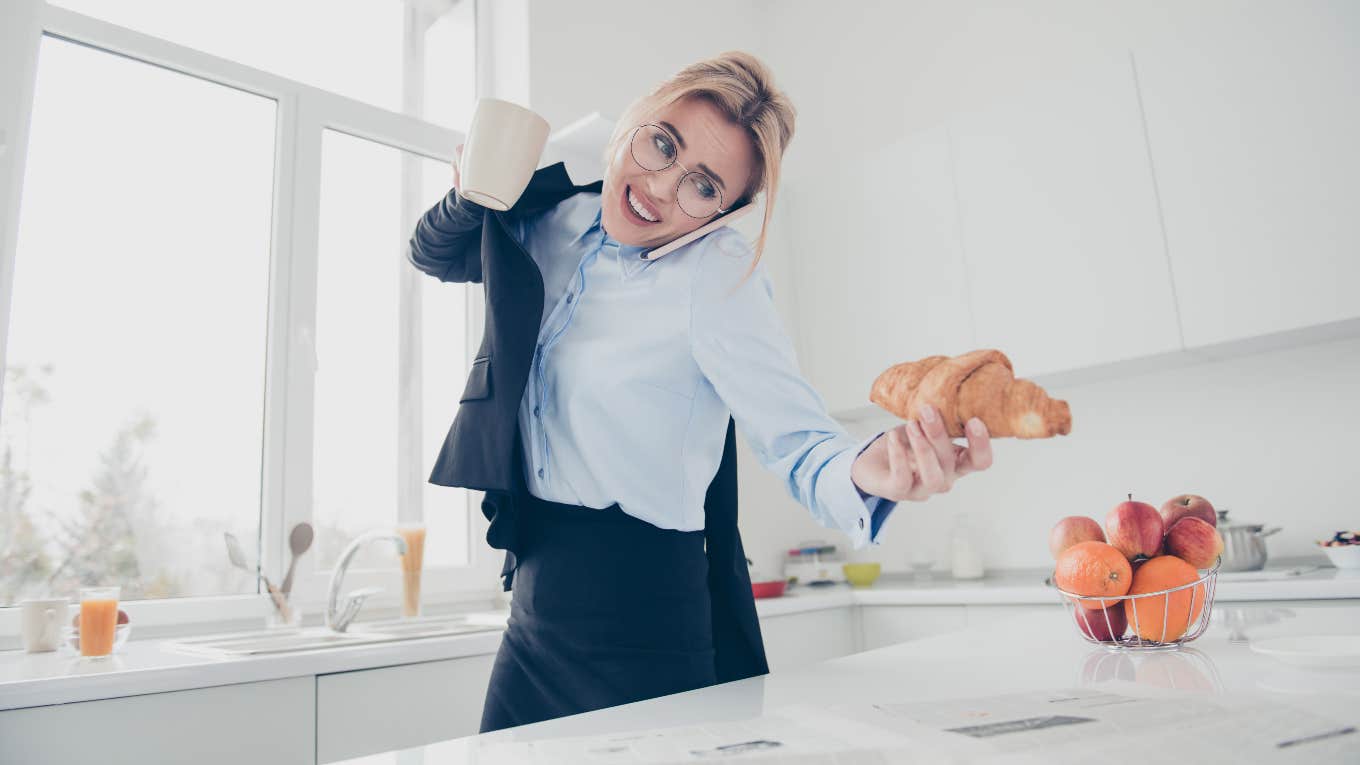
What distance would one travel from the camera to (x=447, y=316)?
8.94ft

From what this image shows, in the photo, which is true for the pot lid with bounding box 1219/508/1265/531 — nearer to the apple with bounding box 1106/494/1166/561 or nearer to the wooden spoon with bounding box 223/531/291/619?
the apple with bounding box 1106/494/1166/561

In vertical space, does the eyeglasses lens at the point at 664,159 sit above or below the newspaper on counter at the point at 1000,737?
above

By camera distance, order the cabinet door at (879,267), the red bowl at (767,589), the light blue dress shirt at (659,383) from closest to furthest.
A: the light blue dress shirt at (659,383), the red bowl at (767,589), the cabinet door at (879,267)

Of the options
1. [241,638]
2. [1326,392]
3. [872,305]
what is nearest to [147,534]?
[241,638]

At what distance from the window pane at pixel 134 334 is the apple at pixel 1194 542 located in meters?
1.97

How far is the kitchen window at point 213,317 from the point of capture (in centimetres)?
196

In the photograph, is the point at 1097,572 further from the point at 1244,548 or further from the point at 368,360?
the point at 368,360

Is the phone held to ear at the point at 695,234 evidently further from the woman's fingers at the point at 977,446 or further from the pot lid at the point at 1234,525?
the pot lid at the point at 1234,525

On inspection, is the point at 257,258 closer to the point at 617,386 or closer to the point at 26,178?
the point at 26,178

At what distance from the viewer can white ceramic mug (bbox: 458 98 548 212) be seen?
41.4 inches

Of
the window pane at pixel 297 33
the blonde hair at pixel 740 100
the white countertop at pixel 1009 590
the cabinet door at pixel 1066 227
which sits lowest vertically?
the white countertop at pixel 1009 590

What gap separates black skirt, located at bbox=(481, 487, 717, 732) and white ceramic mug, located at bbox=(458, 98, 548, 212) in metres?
0.40

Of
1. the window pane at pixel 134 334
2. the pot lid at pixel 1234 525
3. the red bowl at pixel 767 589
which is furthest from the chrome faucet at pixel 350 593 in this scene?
the pot lid at pixel 1234 525

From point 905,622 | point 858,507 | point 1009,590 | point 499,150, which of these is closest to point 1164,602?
point 858,507
